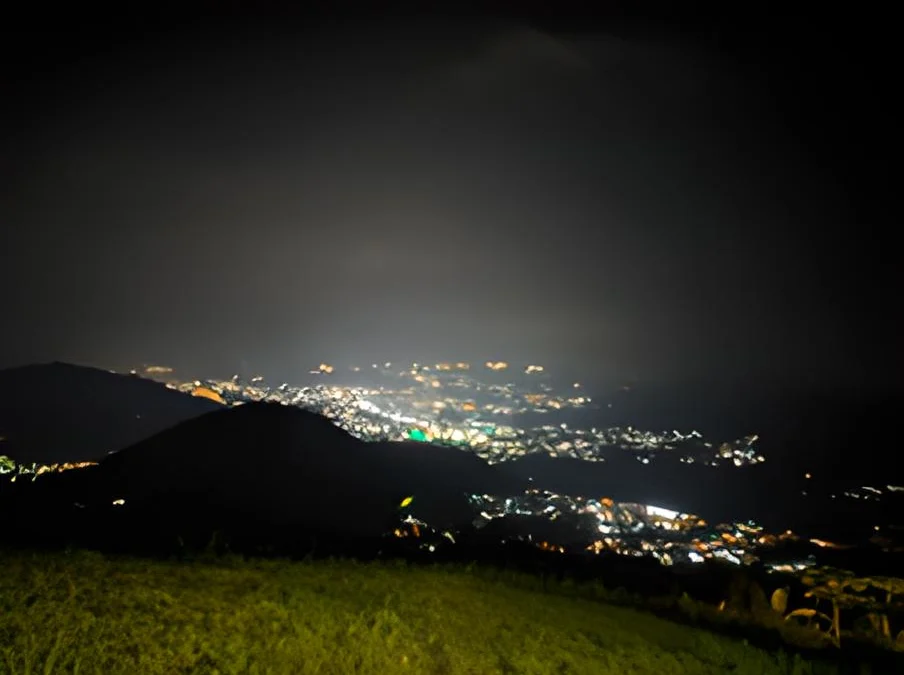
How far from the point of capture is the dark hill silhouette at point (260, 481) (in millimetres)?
24422

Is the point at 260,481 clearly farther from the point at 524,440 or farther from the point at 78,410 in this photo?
the point at 524,440

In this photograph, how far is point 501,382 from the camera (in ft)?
537

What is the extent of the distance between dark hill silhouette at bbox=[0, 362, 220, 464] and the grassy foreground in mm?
64032

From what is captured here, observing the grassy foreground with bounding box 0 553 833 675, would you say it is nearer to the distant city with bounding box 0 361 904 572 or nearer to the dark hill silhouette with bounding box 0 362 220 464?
the distant city with bounding box 0 361 904 572

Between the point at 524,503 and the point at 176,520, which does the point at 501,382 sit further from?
the point at 176,520

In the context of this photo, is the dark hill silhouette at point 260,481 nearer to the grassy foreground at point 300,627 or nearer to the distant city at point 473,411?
the grassy foreground at point 300,627

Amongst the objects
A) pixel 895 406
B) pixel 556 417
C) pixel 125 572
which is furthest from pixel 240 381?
pixel 895 406

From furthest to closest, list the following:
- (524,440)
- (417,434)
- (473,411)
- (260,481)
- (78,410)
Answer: (473,411), (524,440), (417,434), (78,410), (260,481)

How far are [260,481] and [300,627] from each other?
28662 mm

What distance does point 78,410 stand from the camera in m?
71.8

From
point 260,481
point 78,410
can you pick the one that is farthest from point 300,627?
point 78,410

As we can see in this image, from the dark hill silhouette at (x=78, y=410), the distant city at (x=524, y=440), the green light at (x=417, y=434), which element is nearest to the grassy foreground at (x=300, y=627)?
the distant city at (x=524, y=440)

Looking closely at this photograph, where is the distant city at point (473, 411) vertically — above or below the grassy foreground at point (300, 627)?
above

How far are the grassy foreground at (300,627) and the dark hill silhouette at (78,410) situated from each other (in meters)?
64.0
